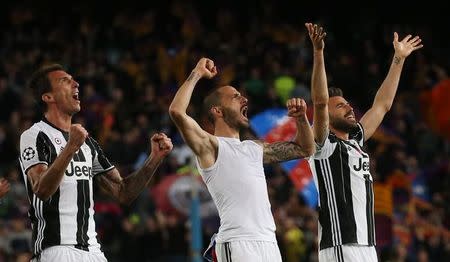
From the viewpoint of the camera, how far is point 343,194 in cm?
851

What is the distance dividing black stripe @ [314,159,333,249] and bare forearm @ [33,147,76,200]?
2344 millimetres

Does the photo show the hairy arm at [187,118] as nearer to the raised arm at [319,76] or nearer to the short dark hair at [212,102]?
the short dark hair at [212,102]

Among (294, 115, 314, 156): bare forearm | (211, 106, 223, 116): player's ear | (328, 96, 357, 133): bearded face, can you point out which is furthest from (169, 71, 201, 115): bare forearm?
(328, 96, 357, 133): bearded face

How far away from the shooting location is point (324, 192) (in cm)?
855

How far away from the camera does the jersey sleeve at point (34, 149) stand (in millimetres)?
7340

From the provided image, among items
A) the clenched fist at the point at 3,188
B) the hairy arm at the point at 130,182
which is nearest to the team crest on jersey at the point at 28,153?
the clenched fist at the point at 3,188

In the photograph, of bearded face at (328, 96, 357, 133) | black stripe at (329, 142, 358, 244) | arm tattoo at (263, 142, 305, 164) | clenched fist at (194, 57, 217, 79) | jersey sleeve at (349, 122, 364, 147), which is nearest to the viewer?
clenched fist at (194, 57, 217, 79)

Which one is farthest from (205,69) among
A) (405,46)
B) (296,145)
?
(405,46)

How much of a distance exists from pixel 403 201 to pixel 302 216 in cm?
172

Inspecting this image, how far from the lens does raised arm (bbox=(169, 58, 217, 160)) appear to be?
305 inches

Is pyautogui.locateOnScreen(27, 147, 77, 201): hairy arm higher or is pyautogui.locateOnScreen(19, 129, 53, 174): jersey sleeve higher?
pyautogui.locateOnScreen(19, 129, 53, 174): jersey sleeve

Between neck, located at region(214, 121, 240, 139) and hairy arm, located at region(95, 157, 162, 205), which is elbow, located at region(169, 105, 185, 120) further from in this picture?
neck, located at region(214, 121, 240, 139)

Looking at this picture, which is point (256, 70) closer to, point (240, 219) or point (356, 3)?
point (356, 3)

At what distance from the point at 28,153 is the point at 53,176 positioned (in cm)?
48
